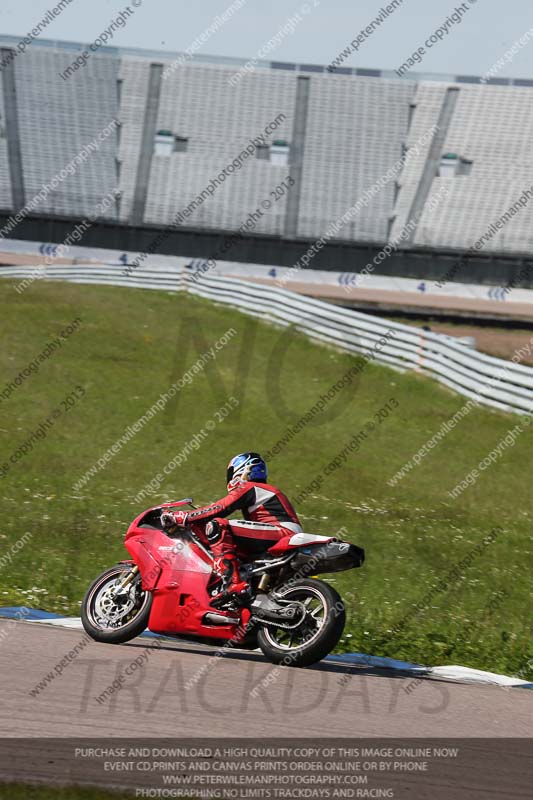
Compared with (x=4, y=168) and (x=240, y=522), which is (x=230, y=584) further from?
(x=4, y=168)

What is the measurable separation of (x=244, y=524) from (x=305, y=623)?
0.93 meters

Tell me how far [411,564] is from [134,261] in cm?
3034

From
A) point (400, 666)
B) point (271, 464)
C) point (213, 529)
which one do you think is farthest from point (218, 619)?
point (271, 464)

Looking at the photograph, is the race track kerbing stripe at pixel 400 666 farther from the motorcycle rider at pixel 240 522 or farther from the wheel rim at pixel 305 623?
the motorcycle rider at pixel 240 522

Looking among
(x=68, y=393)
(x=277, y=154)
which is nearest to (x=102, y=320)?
(x=68, y=393)

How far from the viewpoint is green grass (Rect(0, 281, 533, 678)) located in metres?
9.88

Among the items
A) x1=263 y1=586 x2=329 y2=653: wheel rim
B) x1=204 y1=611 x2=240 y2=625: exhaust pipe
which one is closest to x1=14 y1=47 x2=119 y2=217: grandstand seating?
x1=204 y1=611 x2=240 y2=625: exhaust pipe

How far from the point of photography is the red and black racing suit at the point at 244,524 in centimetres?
762

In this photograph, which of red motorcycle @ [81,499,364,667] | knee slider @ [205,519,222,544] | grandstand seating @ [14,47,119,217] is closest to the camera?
red motorcycle @ [81,499,364,667]

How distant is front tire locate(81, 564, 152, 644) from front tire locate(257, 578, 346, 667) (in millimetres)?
996

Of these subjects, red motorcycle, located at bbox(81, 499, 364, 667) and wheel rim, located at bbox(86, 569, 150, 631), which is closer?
red motorcycle, located at bbox(81, 499, 364, 667)

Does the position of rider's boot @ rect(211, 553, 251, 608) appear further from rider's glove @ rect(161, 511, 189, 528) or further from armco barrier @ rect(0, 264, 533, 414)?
armco barrier @ rect(0, 264, 533, 414)

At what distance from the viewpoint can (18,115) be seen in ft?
152

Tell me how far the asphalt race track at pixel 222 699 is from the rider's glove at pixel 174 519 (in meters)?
0.96
